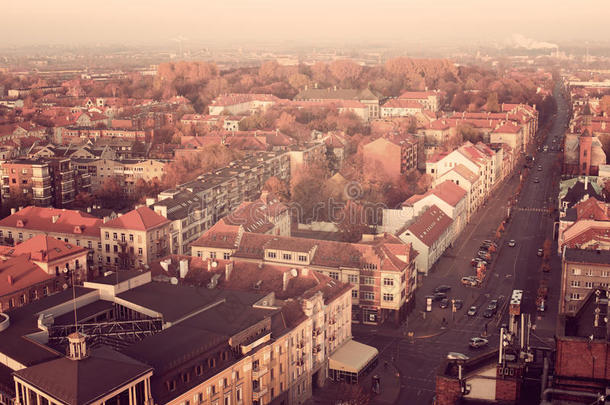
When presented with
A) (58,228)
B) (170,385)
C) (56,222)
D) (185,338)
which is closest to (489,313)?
(185,338)

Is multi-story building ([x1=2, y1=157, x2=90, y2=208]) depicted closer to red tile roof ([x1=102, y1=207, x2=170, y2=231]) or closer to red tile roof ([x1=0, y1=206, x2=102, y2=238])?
red tile roof ([x1=0, y1=206, x2=102, y2=238])

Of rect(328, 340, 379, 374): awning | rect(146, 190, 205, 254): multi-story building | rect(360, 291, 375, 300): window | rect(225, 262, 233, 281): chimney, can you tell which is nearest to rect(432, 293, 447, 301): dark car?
rect(360, 291, 375, 300): window

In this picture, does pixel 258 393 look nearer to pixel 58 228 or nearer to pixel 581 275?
pixel 581 275

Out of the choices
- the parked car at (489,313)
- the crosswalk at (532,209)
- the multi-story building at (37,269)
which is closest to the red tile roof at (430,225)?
the parked car at (489,313)

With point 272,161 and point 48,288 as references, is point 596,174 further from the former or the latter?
point 48,288

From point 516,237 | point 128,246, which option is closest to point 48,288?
point 128,246

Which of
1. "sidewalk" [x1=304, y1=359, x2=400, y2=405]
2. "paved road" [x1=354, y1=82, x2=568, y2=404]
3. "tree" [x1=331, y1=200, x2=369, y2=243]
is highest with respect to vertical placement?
"tree" [x1=331, y1=200, x2=369, y2=243]
